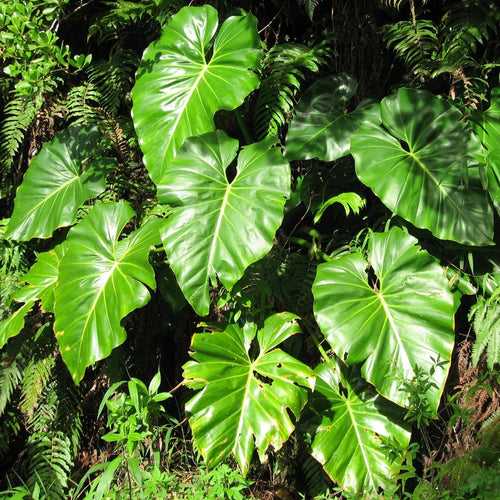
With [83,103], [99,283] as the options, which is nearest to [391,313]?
[99,283]

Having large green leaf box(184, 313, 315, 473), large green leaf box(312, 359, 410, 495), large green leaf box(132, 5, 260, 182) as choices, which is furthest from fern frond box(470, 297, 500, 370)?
large green leaf box(132, 5, 260, 182)

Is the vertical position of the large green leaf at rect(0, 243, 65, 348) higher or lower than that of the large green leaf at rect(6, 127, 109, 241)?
lower

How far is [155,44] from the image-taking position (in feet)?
11.1

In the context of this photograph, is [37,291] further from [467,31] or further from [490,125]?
[467,31]

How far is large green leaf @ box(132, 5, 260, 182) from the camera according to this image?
10.4ft

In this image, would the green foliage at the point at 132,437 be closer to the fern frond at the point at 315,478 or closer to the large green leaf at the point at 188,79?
the fern frond at the point at 315,478

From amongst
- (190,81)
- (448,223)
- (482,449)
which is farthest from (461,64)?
(482,449)

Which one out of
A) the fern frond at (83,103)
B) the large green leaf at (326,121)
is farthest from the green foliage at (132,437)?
the fern frond at (83,103)

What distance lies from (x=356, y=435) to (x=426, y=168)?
1179mm

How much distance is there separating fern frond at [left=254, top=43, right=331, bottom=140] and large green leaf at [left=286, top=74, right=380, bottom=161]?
4.0 inches

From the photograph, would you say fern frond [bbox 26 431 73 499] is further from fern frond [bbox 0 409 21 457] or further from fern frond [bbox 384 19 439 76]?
fern frond [bbox 384 19 439 76]

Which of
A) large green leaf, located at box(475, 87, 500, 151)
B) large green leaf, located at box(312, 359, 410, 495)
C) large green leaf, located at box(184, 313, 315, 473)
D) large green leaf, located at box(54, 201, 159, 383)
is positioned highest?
large green leaf, located at box(475, 87, 500, 151)

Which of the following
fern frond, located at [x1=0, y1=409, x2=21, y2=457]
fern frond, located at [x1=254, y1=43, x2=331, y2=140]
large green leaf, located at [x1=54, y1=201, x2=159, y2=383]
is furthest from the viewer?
fern frond, located at [x1=0, y1=409, x2=21, y2=457]

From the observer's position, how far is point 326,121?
328cm
